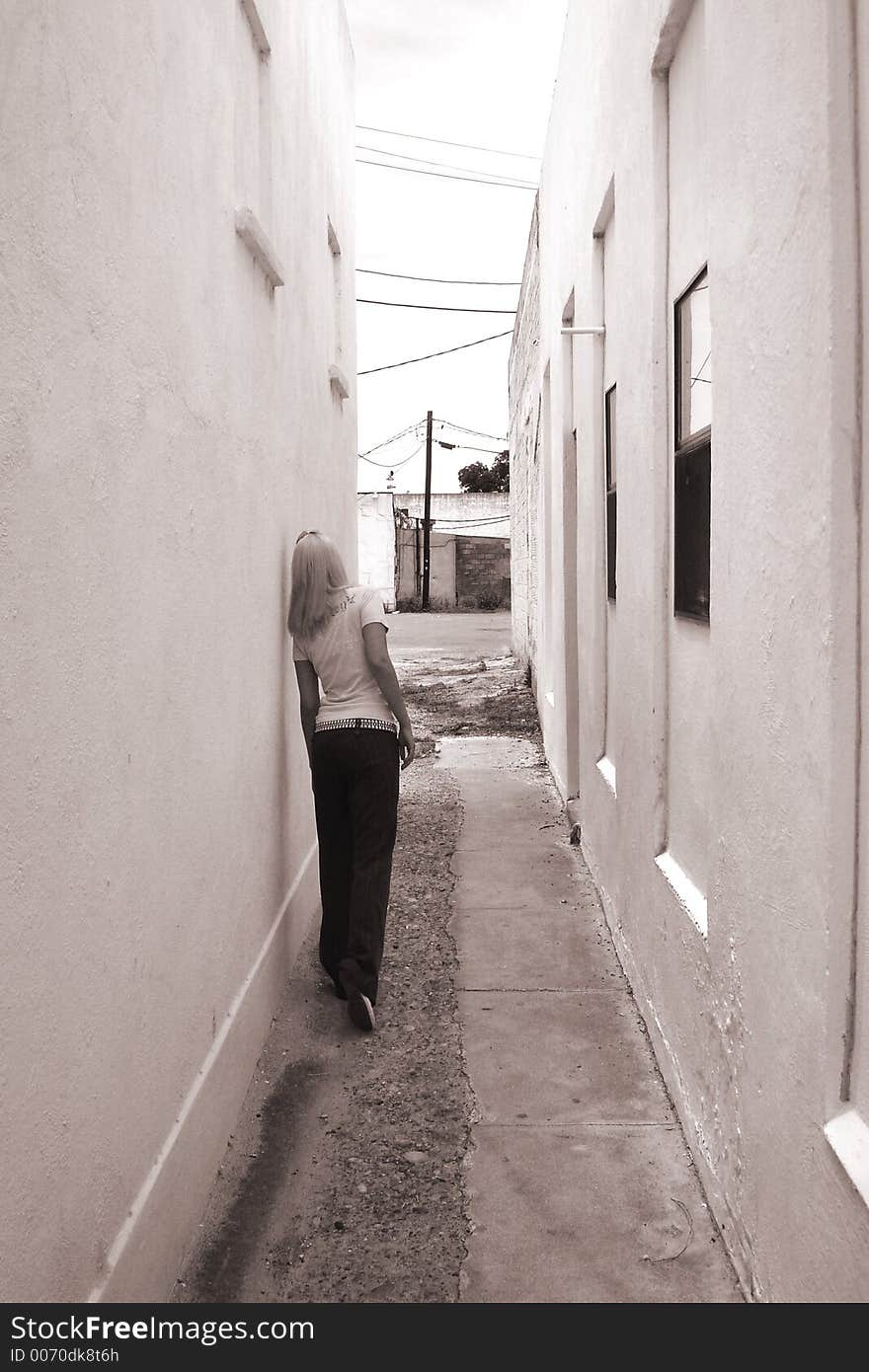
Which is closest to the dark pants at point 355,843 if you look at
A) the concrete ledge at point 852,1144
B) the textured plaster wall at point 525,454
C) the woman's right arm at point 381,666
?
the woman's right arm at point 381,666

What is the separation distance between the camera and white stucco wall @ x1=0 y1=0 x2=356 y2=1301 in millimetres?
1934

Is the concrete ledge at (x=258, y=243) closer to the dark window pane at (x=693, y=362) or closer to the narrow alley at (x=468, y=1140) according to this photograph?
the dark window pane at (x=693, y=362)

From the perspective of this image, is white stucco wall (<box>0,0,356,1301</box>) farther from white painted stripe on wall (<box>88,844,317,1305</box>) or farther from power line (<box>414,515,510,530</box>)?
power line (<box>414,515,510,530</box>)

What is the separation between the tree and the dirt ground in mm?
65394

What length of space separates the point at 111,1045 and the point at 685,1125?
1918 millimetres

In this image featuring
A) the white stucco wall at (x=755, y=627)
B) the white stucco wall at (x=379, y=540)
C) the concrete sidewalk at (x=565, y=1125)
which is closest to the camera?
the white stucco wall at (x=755, y=627)

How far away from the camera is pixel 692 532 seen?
3699 mm

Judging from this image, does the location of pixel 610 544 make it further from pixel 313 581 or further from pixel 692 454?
pixel 692 454

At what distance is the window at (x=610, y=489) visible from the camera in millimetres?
5863

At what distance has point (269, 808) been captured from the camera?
460 centimetres

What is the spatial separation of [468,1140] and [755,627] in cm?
195

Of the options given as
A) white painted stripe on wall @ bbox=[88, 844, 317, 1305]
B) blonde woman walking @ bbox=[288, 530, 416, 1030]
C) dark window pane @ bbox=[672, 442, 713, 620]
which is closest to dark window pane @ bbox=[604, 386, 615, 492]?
blonde woman walking @ bbox=[288, 530, 416, 1030]

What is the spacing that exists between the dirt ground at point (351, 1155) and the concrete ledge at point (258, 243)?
2.77 m

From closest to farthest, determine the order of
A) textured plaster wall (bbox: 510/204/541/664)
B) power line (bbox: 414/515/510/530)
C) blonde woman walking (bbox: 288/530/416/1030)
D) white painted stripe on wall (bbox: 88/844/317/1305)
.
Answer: white painted stripe on wall (bbox: 88/844/317/1305), blonde woman walking (bbox: 288/530/416/1030), textured plaster wall (bbox: 510/204/541/664), power line (bbox: 414/515/510/530)
